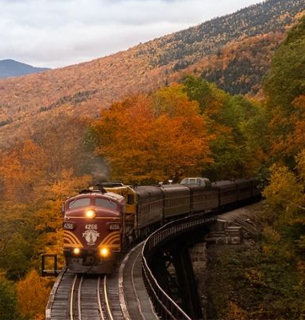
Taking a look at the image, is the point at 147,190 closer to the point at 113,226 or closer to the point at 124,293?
the point at 113,226

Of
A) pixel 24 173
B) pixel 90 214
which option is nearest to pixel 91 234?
pixel 90 214

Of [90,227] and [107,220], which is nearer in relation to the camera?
[90,227]

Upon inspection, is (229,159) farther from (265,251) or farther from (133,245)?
(133,245)

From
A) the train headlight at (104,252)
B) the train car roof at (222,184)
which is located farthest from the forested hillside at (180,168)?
the train headlight at (104,252)

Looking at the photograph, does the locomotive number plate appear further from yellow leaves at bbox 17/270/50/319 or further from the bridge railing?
yellow leaves at bbox 17/270/50/319

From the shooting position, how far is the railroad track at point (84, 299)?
20297 millimetres

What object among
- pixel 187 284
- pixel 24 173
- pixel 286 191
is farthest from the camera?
pixel 24 173

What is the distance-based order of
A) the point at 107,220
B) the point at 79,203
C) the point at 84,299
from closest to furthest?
the point at 84,299, the point at 107,220, the point at 79,203

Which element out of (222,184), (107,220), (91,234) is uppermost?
(107,220)

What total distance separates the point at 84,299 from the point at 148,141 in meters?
29.0

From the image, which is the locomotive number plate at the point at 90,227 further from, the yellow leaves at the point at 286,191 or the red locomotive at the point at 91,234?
the yellow leaves at the point at 286,191

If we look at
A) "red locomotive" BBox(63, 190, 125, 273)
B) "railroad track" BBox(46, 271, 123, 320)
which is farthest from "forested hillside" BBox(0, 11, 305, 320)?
"railroad track" BBox(46, 271, 123, 320)

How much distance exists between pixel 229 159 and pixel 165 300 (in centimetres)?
5281

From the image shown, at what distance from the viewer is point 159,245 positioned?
1353 inches
